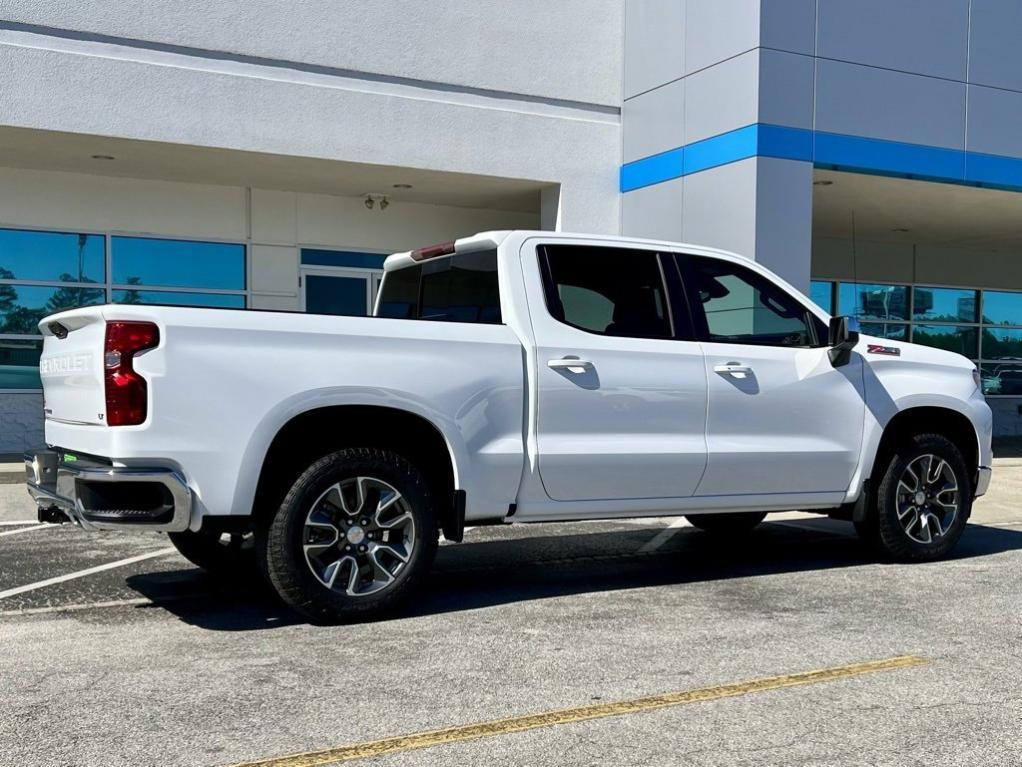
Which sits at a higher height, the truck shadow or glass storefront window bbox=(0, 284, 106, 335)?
glass storefront window bbox=(0, 284, 106, 335)

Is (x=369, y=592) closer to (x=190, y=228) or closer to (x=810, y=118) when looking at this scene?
(x=810, y=118)

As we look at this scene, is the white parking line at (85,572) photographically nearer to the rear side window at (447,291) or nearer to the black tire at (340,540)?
the black tire at (340,540)

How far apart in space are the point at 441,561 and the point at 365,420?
2179 millimetres

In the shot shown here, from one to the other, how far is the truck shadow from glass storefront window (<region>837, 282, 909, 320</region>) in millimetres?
12603

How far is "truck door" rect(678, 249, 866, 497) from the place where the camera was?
6.60m

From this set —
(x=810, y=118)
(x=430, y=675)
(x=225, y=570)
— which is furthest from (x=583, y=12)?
(x=430, y=675)

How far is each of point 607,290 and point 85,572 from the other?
377 cm

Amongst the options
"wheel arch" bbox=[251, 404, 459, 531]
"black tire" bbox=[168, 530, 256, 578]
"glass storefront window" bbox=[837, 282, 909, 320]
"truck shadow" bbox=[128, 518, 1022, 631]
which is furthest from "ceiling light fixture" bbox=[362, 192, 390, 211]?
"wheel arch" bbox=[251, 404, 459, 531]

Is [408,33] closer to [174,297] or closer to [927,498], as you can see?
[174,297]

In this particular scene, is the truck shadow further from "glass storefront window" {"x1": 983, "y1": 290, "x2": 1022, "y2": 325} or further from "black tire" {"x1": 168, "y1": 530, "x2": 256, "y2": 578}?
"glass storefront window" {"x1": 983, "y1": 290, "x2": 1022, "y2": 325}

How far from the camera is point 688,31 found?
1441cm

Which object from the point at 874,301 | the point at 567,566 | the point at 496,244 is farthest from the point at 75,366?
the point at 874,301

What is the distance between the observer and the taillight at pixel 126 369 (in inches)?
199

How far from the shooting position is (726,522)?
28.8ft
